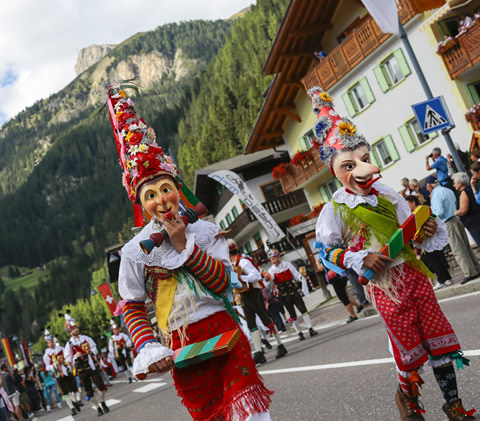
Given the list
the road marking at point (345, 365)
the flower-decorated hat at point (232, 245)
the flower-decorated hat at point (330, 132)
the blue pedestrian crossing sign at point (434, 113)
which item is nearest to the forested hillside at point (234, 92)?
the blue pedestrian crossing sign at point (434, 113)

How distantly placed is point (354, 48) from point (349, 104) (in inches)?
115

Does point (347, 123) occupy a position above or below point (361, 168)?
above

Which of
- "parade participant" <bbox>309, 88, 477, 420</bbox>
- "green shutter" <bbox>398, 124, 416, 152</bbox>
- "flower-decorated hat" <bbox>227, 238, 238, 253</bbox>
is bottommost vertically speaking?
"parade participant" <bbox>309, 88, 477, 420</bbox>

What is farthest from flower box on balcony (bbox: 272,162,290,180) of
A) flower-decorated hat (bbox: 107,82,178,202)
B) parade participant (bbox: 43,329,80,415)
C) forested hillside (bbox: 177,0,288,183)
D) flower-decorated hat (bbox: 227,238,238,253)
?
forested hillside (bbox: 177,0,288,183)

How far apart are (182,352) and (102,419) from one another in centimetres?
989

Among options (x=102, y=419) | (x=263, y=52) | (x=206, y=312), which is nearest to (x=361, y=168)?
(x=206, y=312)

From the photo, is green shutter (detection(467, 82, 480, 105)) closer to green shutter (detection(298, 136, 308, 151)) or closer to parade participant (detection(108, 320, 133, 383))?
green shutter (detection(298, 136, 308, 151))

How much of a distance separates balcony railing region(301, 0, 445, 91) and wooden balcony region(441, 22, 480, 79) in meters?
1.68

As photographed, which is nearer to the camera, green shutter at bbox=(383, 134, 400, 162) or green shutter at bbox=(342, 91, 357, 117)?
green shutter at bbox=(383, 134, 400, 162)

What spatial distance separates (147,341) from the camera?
12.5 feet

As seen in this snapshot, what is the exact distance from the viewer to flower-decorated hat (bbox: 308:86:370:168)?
4656 millimetres

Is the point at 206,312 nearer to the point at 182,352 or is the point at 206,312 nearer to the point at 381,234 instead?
the point at 182,352

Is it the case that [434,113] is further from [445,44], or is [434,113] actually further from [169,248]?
[445,44]

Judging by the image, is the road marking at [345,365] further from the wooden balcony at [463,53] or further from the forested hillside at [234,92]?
the forested hillside at [234,92]
